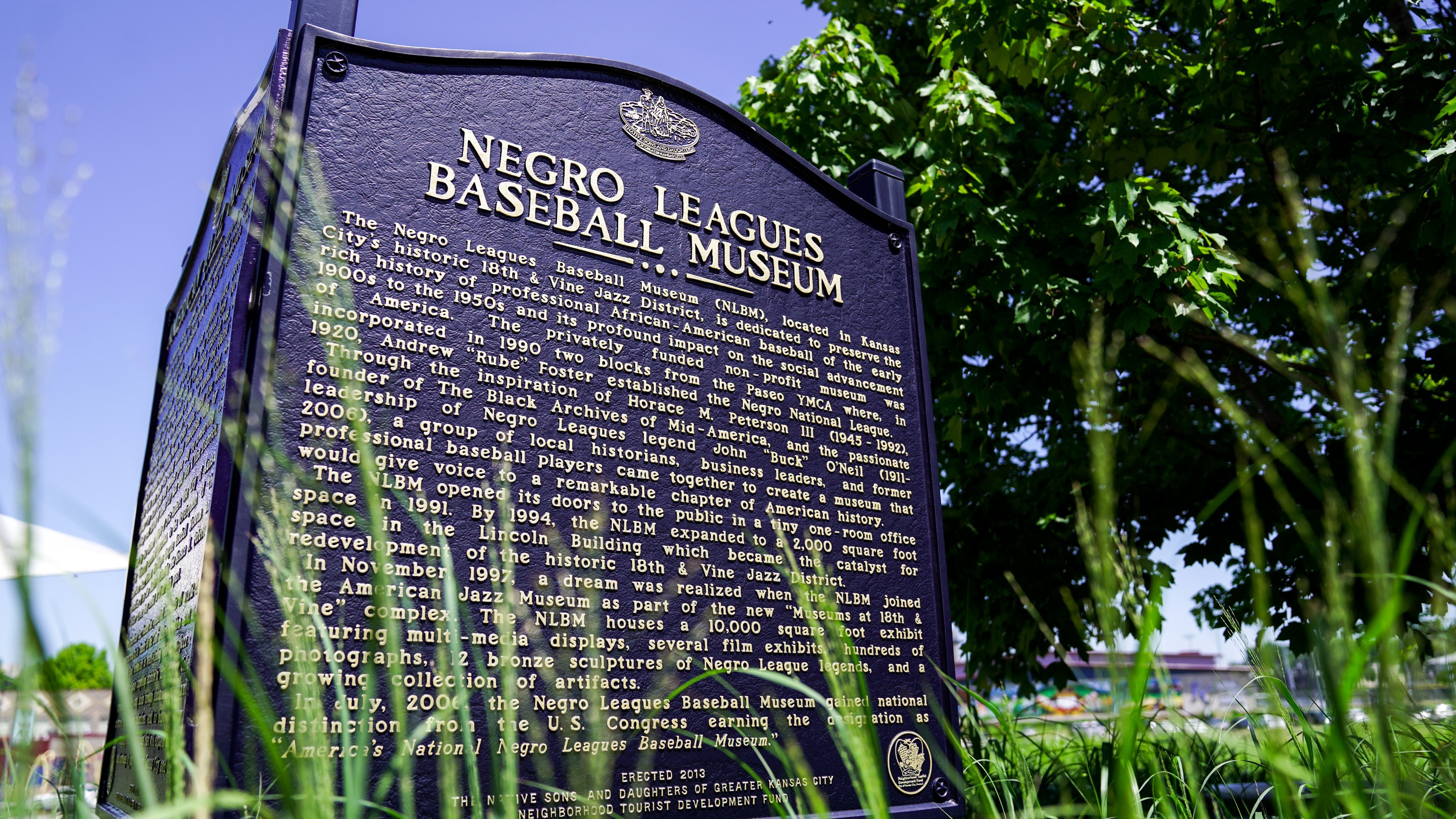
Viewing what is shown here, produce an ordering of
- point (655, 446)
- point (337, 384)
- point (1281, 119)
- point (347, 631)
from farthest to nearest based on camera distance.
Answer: point (1281, 119), point (655, 446), point (337, 384), point (347, 631)

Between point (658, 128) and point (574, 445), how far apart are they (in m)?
1.73

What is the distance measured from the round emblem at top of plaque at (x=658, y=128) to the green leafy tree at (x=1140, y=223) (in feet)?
9.07

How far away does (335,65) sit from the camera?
3506 mm

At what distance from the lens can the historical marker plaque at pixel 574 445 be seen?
288 centimetres

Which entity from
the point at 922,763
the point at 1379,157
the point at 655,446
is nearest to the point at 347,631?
the point at 655,446

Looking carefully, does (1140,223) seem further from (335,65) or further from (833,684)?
(833,684)

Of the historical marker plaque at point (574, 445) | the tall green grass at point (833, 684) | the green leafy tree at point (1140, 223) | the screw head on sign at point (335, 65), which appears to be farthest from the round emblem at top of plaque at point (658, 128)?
the green leafy tree at point (1140, 223)

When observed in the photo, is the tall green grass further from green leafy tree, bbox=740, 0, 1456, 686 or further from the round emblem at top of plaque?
green leafy tree, bbox=740, 0, 1456, 686

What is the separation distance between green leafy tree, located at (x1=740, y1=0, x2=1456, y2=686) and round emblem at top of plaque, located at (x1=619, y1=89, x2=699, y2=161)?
109 inches

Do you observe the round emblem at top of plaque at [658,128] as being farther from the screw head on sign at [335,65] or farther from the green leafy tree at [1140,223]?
the green leafy tree at [1140,223]

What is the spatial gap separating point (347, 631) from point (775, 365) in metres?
2.17

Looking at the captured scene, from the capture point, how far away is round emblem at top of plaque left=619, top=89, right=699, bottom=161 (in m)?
4.25

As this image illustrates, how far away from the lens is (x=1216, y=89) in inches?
262

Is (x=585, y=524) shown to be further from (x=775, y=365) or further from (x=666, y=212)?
(x=666, y=212)
